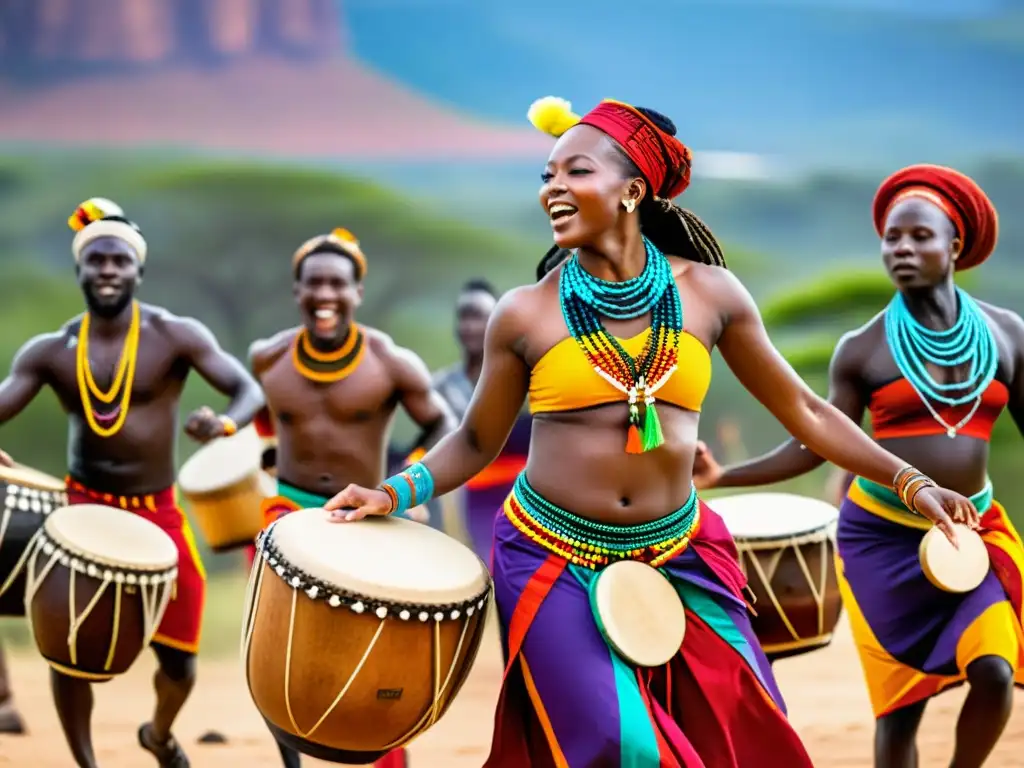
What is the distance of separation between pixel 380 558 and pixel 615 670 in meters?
0.62

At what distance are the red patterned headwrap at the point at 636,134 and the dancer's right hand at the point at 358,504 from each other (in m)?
1.03

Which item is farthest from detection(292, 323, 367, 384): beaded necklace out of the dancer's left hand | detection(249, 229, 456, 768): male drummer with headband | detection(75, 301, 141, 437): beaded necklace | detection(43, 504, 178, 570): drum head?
detection(43, 504, 178, 570): drum head

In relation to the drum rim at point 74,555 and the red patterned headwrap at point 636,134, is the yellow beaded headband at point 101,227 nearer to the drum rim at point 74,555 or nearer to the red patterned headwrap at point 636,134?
the drum rim at point 74,555

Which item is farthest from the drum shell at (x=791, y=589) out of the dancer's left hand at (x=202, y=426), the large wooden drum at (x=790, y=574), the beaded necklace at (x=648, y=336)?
the dancer's left hand at (x=202, y=426)

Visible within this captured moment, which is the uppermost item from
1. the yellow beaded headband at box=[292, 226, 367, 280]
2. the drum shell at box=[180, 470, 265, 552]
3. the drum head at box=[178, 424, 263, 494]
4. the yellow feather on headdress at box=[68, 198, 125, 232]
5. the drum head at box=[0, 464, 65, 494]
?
the yellow feather on headdress at box=[68, 198, 125, 232]

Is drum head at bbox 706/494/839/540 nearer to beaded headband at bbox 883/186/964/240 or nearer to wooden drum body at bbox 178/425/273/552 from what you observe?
beaded headband at bbox 883/186/964/240

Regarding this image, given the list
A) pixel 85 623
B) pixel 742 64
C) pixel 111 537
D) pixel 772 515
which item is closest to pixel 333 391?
pixel 111 537

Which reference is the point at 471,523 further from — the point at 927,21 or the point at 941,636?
the point at 927,21

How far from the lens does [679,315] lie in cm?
374

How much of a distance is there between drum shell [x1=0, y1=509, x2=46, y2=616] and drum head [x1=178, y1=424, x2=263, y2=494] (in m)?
1.30

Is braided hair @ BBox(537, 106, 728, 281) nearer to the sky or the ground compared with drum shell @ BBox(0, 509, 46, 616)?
nearer to the sky

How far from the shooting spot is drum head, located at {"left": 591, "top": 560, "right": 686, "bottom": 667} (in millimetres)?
3553

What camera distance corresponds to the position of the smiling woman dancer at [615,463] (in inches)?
142

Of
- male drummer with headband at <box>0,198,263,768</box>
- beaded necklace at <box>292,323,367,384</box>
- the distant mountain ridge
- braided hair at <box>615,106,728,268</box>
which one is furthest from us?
the distant mountain ridge
